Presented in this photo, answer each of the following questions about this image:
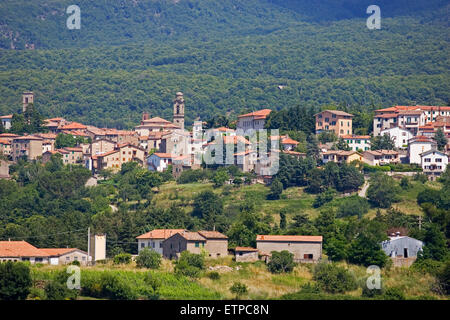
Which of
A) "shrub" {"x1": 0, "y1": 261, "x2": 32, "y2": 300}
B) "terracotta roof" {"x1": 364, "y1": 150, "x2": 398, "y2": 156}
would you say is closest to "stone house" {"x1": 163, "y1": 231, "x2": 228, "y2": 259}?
"shrub" {"x1": 0, "y1": 261, "x2": 32, "y2": 300}

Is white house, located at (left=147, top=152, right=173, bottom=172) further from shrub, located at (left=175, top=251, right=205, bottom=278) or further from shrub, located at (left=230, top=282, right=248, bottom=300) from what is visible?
shrub, located at (left=230, top=282, right=248, bottom=300)

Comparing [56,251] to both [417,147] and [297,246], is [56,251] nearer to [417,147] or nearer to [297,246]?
[297,246]

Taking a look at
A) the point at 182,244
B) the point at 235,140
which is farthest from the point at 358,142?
the point at 182,244

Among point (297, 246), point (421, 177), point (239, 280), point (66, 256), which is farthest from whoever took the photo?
point (421, 177)

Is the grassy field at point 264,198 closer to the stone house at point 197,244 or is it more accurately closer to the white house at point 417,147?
the white house at point 417,147

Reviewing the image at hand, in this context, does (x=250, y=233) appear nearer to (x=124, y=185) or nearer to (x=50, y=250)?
(x=50, y=250)
